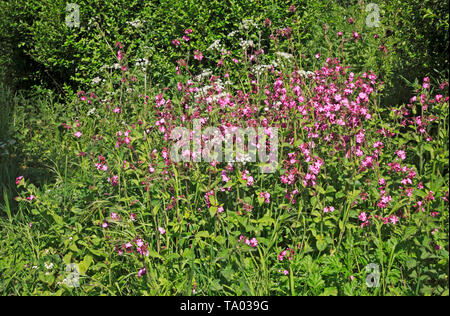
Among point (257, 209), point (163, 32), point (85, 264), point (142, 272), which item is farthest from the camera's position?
point (163, 32)

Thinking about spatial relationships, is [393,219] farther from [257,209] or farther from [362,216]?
[257,209]

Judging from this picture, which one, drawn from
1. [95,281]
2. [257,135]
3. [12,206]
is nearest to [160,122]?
[257,135]

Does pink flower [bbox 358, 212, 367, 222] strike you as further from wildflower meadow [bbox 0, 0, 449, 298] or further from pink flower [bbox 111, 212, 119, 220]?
pink flower [bbox 111, 212, 119, 220]

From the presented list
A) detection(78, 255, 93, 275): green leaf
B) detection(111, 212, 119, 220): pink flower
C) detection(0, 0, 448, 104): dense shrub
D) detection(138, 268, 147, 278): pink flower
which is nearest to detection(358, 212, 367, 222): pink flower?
detection(138, 268, 147, 278): pink flower

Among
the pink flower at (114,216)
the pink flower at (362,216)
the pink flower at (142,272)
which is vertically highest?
the pink flower at (114,216)

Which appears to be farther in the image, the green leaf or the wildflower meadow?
the green leaf

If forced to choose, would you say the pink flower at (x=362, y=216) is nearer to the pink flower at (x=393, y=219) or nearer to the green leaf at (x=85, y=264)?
the pink flower at (x=393, y=219)

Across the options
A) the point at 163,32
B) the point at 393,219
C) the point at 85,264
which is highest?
the point at 163,32

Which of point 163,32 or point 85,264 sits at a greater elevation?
point 163,32

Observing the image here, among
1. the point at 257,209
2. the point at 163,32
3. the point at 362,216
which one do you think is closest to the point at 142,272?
the point at 257,209

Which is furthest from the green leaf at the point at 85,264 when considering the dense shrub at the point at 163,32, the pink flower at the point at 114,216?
the dense shrub at the point at 163,32

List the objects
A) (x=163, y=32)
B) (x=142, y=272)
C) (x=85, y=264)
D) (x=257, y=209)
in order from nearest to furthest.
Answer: (x=142, y=272) → (x=85, y=264) → (x=257, y=209) → (x=163, y=32)

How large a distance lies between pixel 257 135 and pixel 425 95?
3.55 feet

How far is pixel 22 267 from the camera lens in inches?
109
